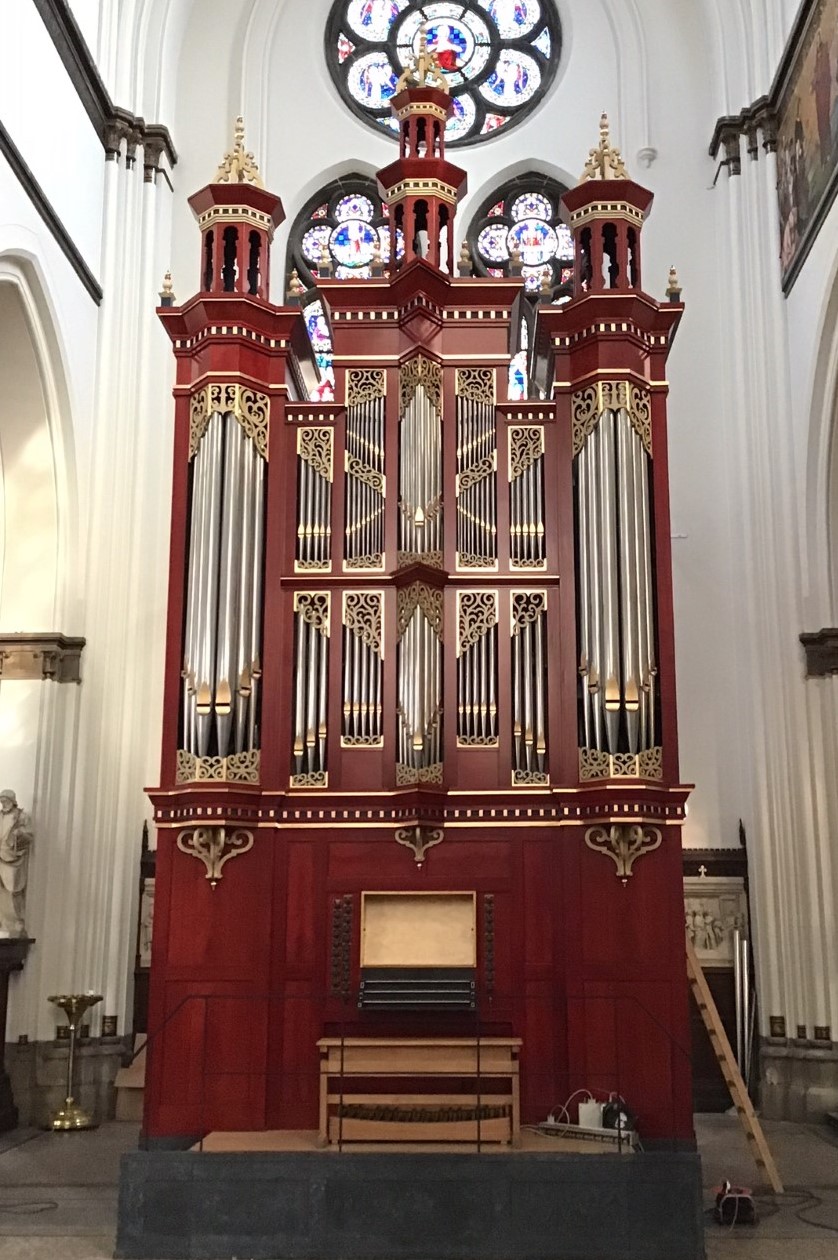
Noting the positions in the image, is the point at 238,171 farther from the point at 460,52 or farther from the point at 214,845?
the point at 460,52

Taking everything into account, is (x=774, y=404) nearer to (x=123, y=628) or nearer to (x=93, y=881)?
(x=123, y=628)

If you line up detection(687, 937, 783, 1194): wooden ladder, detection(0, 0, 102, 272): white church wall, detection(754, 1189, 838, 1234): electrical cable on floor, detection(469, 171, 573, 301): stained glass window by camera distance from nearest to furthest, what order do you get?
detection(754, 1189, 838, 1234): electrical cable on floor → detection(687, 937, 783, 1194): wooden ladder → detection(0, 0, 102, 272): white church wall → detection(469, 171, 573, 301): stained glass window

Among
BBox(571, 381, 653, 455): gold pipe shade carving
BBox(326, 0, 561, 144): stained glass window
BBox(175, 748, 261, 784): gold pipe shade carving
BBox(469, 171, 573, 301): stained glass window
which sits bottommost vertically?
BBox(175, 748, 261, 784): gold pipe shade carving

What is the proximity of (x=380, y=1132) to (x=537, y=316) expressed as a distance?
17.4 ft

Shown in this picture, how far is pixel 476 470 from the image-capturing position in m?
8.91

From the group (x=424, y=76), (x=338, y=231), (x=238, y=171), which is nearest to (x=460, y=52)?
(x=338, y=231)

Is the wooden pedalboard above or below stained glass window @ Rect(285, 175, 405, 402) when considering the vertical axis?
below

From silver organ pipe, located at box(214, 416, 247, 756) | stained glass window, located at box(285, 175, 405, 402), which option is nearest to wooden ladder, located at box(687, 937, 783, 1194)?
silver organ pipe, located at box(214, 416, 247, 756)

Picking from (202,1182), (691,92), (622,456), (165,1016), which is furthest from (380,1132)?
(691,92)

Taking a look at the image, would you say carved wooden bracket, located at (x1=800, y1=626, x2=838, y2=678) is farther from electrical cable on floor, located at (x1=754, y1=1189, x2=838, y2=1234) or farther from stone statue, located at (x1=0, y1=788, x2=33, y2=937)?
stone statue, located at (x1=0, y1=788, x2=33, y2=937)

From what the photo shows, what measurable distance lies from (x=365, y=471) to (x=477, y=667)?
1.53 m

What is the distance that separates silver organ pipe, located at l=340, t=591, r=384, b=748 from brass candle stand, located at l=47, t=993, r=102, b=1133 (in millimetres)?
4181

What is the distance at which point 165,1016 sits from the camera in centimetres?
802

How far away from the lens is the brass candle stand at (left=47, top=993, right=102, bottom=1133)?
35.2 ft
